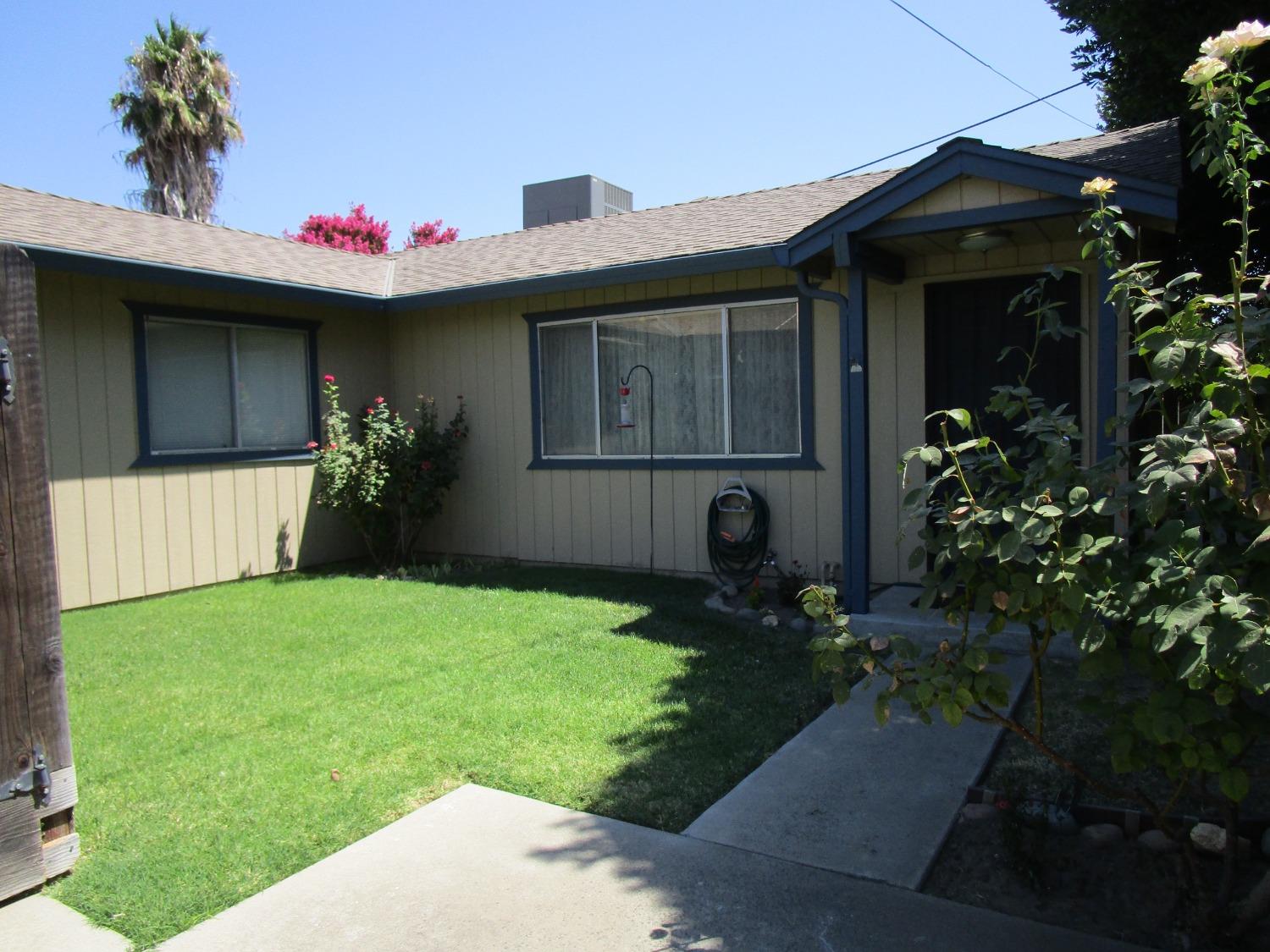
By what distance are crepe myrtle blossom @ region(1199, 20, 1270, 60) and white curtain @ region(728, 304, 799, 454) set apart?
17.0 ft

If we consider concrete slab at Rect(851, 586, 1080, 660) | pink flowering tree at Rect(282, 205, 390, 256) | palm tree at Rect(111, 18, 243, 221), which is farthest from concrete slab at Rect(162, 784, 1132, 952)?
pink flowering tree at Rect(282, 205, 390, 256)

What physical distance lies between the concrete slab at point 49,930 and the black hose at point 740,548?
5.21 metres

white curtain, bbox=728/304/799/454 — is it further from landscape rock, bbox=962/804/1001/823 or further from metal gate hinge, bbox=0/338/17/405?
metal gate hinge, bbox=0/338/17/405

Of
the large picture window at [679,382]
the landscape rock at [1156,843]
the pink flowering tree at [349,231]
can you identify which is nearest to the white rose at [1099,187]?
the landscape rock at [1156,843]

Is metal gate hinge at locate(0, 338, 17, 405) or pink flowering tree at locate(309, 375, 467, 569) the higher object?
metal gate hinge at locate(0, 338, 17, 405)

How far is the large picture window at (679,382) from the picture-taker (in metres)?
7.47

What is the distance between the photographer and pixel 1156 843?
297 cm

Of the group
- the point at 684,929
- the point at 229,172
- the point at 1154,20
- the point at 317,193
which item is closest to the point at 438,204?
the point at 317,193

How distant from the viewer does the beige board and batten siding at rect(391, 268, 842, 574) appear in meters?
7.22

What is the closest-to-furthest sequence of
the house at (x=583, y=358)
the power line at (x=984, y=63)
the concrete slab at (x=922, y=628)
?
the concrete slab at (x=922, y=628) < the house at (x=583, y=358) < the power line at (x=984, y=63)

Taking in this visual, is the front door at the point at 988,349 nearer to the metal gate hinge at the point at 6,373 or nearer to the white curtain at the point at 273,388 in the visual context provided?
the metal gate hinge at the point at 6,373

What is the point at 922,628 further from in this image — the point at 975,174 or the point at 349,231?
the point at 349,231

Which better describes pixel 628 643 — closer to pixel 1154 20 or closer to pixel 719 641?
pixel 719 641

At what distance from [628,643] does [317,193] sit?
23.1m
